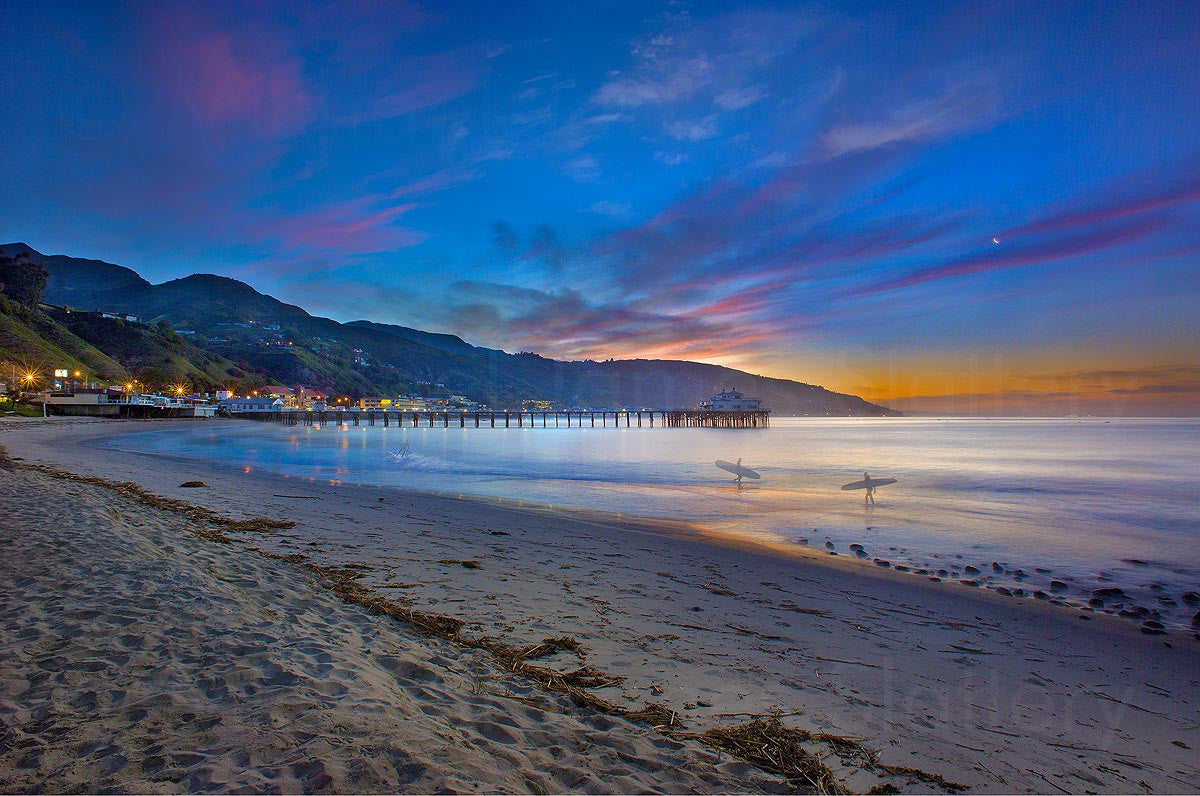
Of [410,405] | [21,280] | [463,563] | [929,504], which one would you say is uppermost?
[21,280]

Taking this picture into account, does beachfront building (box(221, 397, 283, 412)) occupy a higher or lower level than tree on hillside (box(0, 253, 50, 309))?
lower

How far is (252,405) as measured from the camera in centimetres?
12325

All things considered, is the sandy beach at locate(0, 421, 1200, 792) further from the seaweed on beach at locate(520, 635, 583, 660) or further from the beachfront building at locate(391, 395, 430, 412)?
the beachfront building at locate(391, 395, 430, 412)

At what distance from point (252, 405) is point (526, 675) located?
14312cm

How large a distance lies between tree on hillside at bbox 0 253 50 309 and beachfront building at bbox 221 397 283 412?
41.2 m

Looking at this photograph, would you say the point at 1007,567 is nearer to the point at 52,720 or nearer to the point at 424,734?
the point at 424,734

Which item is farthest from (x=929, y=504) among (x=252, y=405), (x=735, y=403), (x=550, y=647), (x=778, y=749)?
(x=252, y=405)

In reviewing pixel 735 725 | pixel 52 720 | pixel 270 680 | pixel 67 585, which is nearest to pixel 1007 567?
pixel 735 725

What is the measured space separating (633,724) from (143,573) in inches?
221

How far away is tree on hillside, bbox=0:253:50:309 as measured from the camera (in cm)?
10794

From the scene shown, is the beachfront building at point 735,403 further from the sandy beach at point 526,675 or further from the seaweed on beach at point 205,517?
the seaweed on beach at point 205,517

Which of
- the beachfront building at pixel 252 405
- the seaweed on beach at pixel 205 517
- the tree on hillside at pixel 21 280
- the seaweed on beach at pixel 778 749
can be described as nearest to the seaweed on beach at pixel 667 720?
the seaweed on beach at pixel 778 749

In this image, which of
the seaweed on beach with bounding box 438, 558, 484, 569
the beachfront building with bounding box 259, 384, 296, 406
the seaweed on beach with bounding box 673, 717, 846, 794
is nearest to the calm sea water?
the seaweed on beach with bounding box 438, 558, 484, 569

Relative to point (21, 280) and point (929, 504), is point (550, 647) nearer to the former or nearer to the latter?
point (929, 504)
